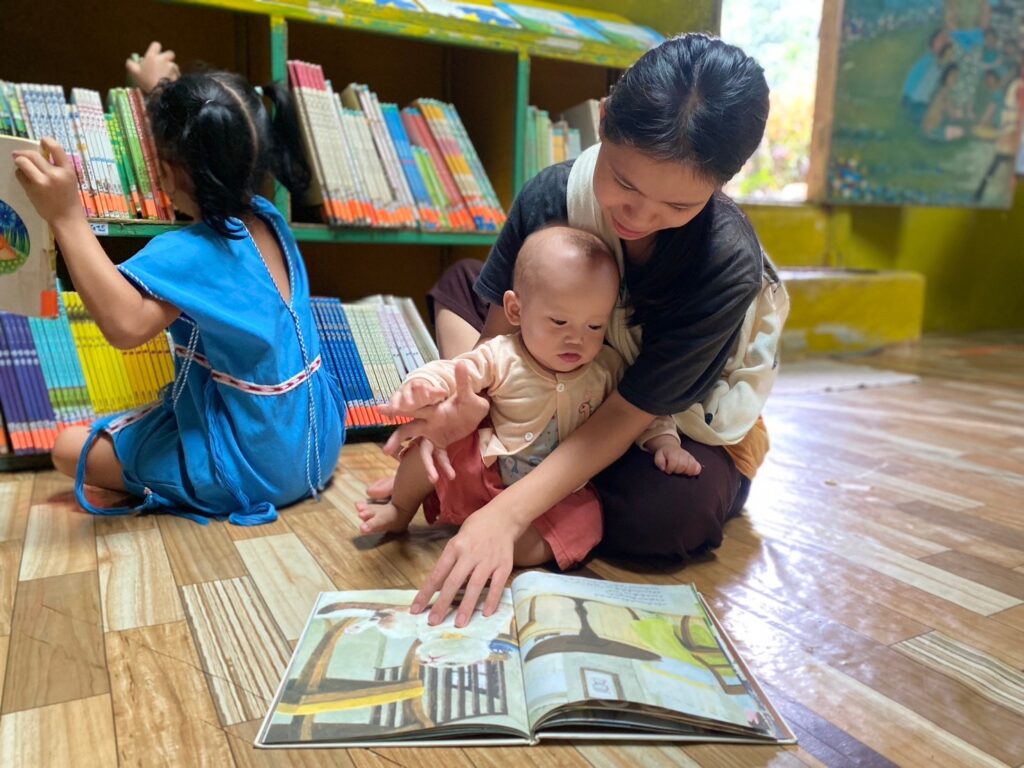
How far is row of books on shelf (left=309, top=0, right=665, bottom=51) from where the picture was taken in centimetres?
169

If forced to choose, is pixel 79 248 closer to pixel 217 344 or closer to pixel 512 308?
pixel 217 344

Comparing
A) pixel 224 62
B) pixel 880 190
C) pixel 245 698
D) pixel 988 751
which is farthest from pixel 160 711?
pixel 880 190

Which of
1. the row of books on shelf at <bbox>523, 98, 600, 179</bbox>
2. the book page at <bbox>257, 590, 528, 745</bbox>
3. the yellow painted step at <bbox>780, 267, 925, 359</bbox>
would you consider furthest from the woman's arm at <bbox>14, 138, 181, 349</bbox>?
the yellow painted step at <bbox>780, 267, 925, 359</bbox>

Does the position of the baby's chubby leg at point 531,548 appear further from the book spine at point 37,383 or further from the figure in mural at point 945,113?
the figure in mural at point 945,113

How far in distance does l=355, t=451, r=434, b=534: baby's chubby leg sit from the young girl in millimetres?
186

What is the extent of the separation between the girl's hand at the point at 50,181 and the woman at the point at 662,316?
550 millimetres

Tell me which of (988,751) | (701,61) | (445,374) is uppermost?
(701,61)

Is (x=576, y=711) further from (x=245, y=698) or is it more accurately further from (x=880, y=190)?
(x=880, y=190)

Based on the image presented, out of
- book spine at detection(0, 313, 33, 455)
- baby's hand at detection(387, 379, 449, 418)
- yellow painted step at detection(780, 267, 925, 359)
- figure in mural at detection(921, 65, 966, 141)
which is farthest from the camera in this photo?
figure in mural at detection(921, 65, 966, 141)

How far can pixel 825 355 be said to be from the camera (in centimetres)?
298

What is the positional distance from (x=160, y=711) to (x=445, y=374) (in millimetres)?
468

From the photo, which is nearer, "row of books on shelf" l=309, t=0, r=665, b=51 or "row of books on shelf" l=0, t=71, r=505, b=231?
"row of books on shelf" l=0, t=71, r=505, b=231

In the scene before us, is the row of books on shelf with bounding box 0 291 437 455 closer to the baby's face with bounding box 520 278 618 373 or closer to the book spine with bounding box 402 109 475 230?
the book spine with bounding box 402 109 475 230

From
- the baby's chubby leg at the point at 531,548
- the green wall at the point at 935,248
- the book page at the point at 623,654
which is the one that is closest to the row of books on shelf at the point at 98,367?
the baby's chubby leg at the point at 531,548
